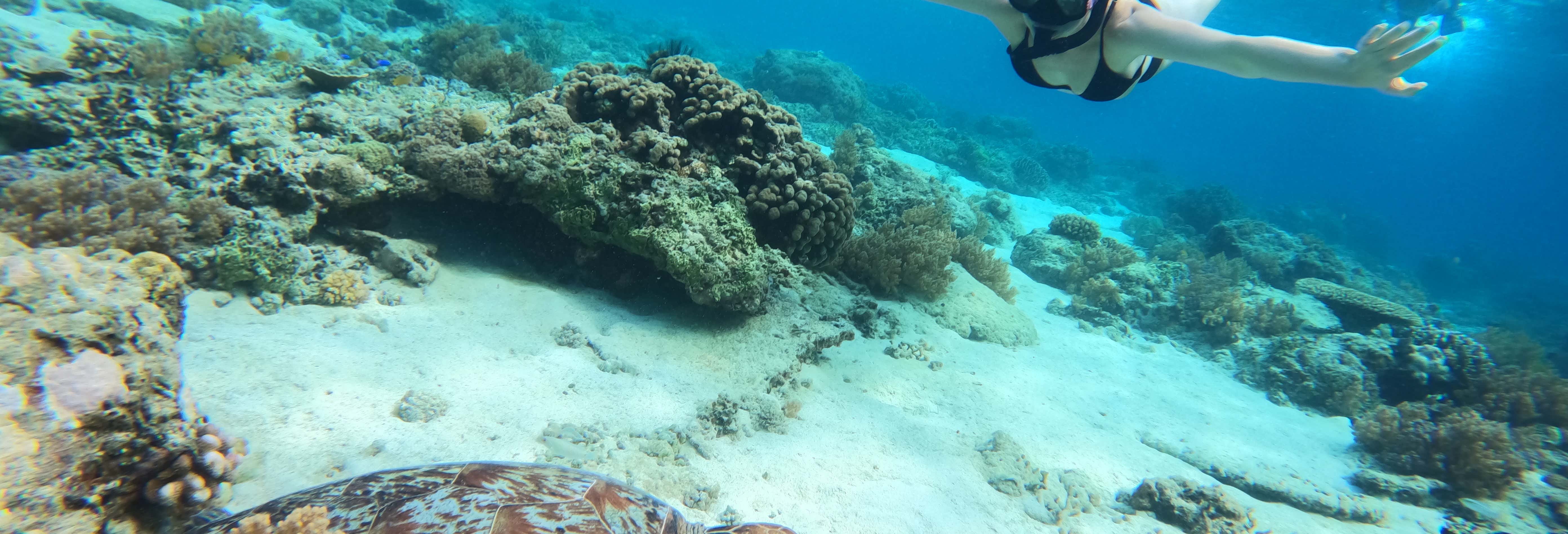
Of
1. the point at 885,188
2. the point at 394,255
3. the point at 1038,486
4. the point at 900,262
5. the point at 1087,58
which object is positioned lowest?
the point at 394,255

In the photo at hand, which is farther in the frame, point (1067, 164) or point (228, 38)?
point (1067, 164)

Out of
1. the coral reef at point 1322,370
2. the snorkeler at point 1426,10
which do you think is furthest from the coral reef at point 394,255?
the snorkeler at point 1426,10

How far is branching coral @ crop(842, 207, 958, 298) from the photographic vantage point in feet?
22.0

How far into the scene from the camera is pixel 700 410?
4.16 meters

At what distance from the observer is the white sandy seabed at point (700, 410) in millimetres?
3127

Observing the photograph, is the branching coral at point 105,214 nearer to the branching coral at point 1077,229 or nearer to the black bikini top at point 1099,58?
the black bikini top at point 1099,58

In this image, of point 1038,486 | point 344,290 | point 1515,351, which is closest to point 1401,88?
point 1038,486

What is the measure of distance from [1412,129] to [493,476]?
122m

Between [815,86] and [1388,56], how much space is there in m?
19.9

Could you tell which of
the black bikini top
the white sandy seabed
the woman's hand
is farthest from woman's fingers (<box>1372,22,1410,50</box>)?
the white sandy seabed

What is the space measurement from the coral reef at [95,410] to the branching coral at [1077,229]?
557 inches

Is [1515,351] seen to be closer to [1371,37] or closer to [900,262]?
[900,262]

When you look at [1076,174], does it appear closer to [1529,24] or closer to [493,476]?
[1529,24]

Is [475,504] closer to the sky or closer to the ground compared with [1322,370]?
closer to the ground
